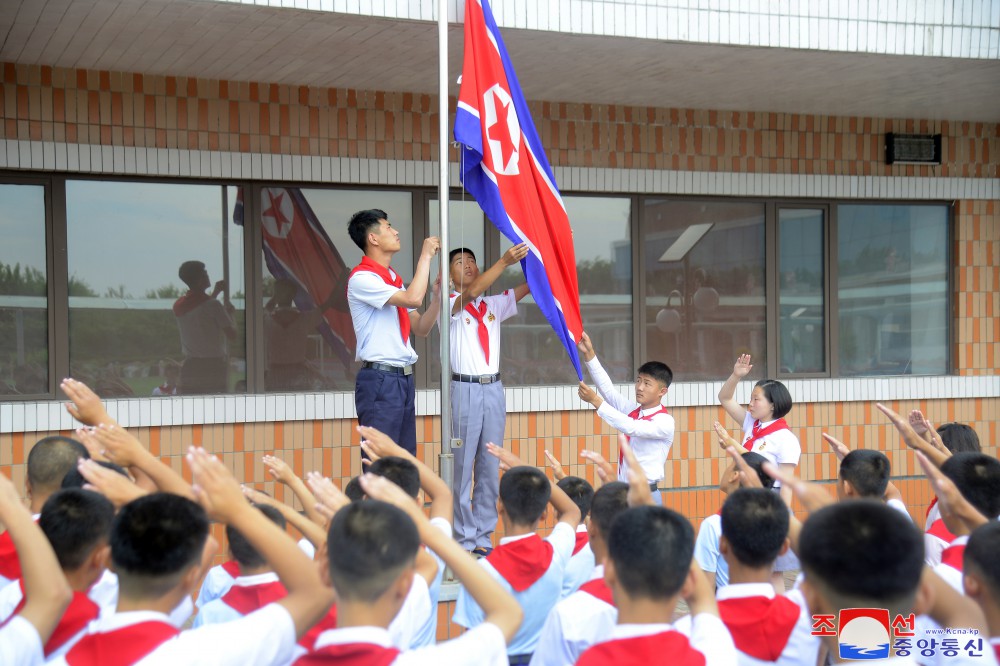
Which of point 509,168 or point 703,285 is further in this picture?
point 703,285

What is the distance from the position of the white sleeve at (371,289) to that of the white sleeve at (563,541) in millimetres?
2386

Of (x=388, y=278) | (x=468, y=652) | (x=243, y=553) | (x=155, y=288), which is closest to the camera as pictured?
(x=468, y=652)

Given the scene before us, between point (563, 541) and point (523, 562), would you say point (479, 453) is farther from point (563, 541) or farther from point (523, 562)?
point (523, 562)

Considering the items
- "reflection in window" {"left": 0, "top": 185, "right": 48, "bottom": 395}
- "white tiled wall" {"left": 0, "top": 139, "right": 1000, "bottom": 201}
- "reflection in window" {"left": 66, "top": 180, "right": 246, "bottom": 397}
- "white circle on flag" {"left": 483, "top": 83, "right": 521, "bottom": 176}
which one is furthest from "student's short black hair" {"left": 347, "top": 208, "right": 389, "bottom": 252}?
"reflection in window" {"left": 0, "top": 185, "right": 48, "bottom": 395}

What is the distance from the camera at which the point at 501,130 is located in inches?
222

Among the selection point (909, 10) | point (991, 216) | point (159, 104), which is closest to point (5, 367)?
point (159, 104)

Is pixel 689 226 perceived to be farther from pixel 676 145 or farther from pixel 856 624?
pixel 856 624

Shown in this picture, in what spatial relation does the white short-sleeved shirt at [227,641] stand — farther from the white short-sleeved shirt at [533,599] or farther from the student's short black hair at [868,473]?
the student's short black hair at [868,473]

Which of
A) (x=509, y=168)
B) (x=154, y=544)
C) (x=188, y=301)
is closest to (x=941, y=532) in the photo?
(x=509, y=168)

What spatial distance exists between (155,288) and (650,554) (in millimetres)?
5478

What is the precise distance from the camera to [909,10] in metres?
6.67

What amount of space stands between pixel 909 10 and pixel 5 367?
6384 millimetres

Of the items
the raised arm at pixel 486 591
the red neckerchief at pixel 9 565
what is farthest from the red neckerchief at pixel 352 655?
the red neckerchief at pixel 9 565

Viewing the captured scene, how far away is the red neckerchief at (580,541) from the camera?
4.31 meters
